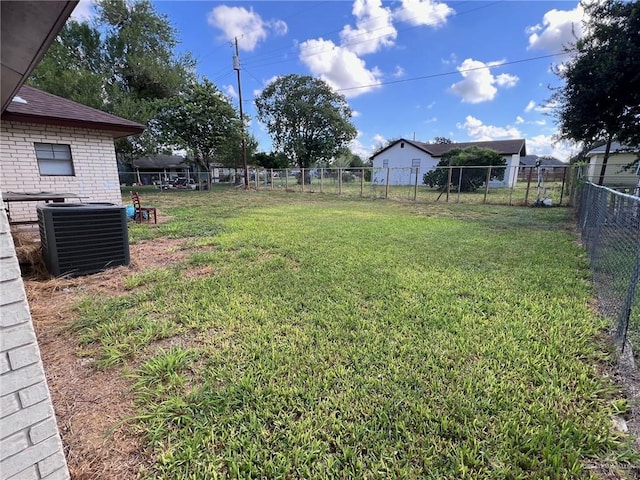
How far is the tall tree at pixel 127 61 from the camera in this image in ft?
54.4

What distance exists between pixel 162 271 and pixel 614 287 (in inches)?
210

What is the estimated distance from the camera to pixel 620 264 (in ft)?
9.77

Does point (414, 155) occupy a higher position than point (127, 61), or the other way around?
point (127, 61)

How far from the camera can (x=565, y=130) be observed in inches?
337

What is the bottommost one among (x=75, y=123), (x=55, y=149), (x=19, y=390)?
(x=19, y=390)

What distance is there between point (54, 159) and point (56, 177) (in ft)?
1.46

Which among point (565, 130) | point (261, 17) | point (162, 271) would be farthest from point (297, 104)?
point (162, 271)

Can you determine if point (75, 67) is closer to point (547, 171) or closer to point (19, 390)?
point (19, 390)

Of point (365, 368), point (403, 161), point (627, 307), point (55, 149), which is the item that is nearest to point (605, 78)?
point (627, 307)

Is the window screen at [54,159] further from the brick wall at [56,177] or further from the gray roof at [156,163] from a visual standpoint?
the gray roof at [156,163]

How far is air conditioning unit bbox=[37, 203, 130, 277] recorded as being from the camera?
3.69m

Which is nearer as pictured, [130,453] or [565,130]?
[130,453]

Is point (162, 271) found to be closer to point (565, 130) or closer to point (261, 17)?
point (565, 130)

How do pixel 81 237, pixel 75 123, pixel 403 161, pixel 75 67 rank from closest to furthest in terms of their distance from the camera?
pixel 81 237, pixel 75 123, pixel 75 67, pixel 403 161
